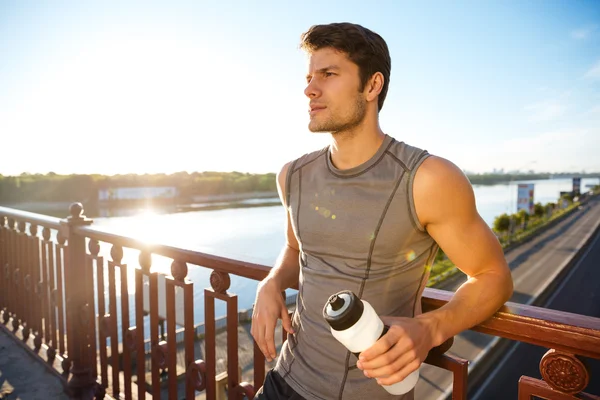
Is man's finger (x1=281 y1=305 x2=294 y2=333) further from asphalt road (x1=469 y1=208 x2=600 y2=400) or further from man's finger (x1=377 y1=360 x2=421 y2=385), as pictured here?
asphalt road (x1=469 y1=208 x2=600 y2=400)

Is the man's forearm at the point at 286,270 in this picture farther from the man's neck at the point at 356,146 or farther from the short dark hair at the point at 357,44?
the short dark hair at the point at 357,44

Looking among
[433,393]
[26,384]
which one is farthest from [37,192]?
[26,384]

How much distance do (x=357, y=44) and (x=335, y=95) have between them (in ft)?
0.72

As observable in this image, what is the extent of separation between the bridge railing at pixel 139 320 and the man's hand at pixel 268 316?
16cm

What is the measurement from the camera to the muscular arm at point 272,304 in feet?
4.84

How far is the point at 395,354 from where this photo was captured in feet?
2.93

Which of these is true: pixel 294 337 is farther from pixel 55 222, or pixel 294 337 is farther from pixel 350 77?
pixel 55 222

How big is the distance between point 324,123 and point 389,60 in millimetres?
403

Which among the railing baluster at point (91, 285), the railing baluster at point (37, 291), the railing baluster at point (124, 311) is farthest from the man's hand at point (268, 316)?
the railing baluster at point (37, 291)

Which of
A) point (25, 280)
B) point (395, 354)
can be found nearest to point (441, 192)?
point (395, 354)

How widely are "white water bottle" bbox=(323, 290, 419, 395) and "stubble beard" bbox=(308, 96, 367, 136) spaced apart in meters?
0.72

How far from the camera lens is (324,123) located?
4.76 feet

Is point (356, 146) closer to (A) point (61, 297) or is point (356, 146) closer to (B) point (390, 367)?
(B) point (390, 367)

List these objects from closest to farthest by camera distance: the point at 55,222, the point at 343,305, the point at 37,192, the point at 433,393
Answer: the point at 343,305 → the point at 55,222 → the point at 433,393 → the point at 37,192
